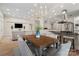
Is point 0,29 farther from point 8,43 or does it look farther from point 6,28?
point 8,43

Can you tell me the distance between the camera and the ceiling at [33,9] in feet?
8.02

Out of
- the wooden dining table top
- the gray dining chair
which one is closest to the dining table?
the wooden dining table top

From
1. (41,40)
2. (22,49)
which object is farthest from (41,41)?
(22,49)

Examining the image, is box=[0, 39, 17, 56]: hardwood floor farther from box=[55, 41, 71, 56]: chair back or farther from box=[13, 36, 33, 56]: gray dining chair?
box=[55, 41, 71, 56]: chair back

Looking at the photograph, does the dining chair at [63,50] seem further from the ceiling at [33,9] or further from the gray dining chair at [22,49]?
the ceiling at [33,9]

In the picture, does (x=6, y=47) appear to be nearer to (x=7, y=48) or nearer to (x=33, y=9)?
(x=7, y=48)

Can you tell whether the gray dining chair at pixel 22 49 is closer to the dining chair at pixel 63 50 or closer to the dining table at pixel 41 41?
the dining table at pixel 41 41

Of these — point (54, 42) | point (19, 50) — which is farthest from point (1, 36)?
point (54, 42)

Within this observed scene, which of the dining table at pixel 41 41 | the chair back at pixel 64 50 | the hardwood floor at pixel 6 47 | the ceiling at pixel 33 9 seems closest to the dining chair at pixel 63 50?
the chair back at pixel 64 50

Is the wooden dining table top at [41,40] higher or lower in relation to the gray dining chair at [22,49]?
higher

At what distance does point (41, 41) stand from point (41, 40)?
3 centimetres

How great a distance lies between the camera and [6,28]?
251 cm

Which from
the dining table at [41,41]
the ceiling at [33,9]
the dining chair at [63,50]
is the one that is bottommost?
the dining chair at [63,50]

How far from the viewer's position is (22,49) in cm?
242
